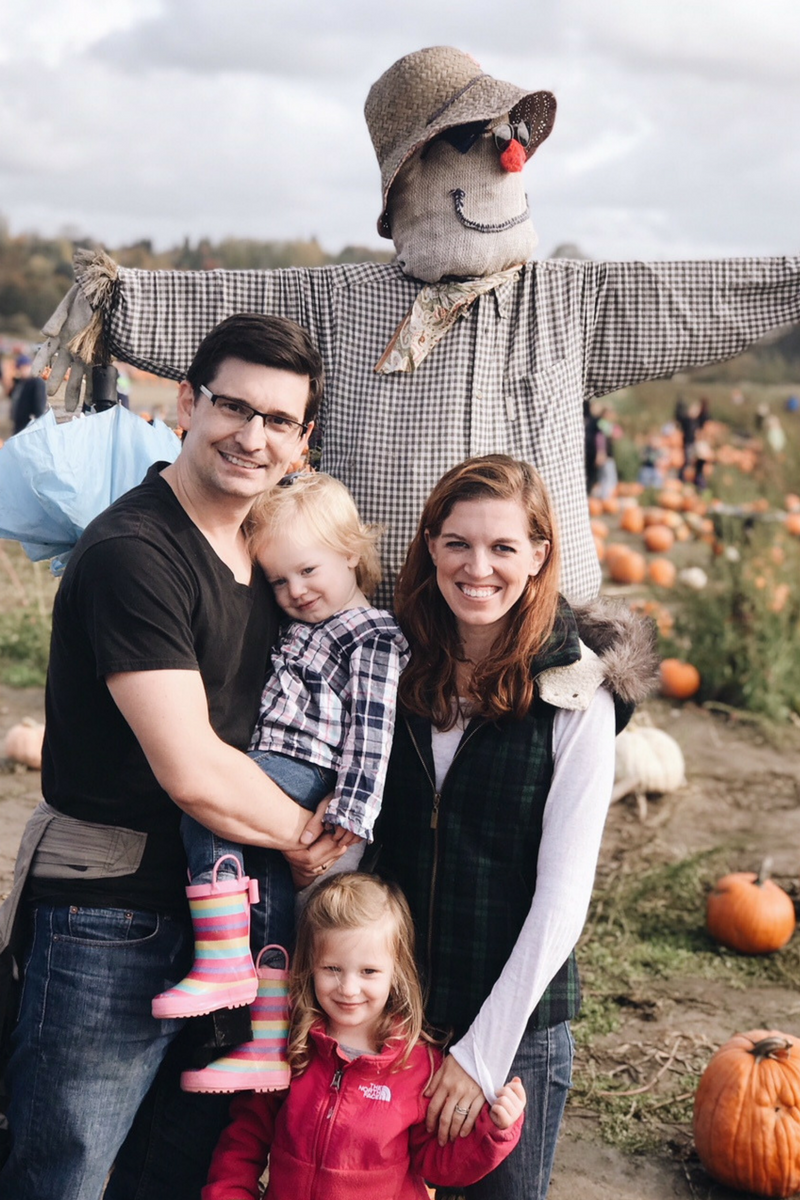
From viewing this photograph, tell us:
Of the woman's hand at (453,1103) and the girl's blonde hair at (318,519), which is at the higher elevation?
the girl's blonde hair at (318,519)

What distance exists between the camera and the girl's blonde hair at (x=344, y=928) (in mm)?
2340

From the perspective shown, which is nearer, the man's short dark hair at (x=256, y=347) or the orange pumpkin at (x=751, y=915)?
the man's short dark hair at (x=256, y=347)

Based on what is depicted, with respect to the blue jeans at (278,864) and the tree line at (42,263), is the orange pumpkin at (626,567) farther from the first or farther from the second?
the tree line at (42,263)

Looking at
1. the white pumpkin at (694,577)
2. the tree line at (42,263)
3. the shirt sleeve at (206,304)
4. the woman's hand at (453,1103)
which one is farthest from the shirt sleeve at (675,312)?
the tree line at (42,263)

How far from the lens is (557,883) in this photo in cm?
232

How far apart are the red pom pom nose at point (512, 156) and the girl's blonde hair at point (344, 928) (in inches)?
72.6

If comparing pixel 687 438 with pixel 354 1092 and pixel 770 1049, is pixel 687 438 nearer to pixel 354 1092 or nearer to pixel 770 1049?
pixel 770 1049

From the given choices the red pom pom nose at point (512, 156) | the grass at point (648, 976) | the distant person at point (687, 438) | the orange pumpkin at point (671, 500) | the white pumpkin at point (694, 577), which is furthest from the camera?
the distant person at point (687, 438)

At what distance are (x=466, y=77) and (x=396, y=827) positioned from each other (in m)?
1.92

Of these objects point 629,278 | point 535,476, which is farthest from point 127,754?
point 629,278

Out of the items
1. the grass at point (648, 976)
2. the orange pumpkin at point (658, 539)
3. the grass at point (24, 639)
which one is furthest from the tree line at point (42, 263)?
the grass at point (648, 976)

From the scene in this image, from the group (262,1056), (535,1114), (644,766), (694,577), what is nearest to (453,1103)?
(535,1114)

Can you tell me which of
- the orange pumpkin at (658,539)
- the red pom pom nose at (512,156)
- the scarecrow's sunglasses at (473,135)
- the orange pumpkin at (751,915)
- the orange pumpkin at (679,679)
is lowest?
the orange pumpkin at (751,915)

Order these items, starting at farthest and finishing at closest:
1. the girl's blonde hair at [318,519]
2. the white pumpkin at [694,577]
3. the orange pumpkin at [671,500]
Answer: the orange pumpkin at [671,500] → the white pumpkin at [694,577] → the girl's blonde hair at [318,519]
